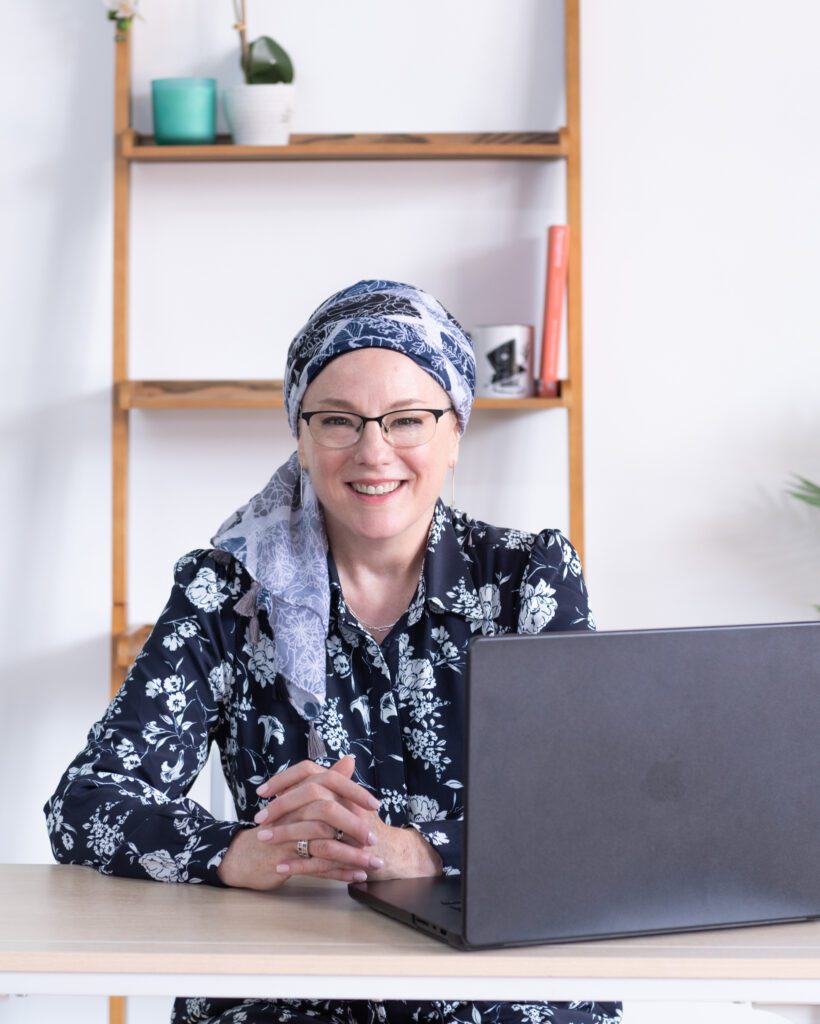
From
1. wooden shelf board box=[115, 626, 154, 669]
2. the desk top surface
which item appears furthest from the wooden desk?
wooden shelf board box=[115, 626, 154, 669]

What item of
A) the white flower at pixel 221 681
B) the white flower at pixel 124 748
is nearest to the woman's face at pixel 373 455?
the white flower at pixel 221 681

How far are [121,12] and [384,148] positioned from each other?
576 millimetres

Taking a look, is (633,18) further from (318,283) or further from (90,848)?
(90,848)

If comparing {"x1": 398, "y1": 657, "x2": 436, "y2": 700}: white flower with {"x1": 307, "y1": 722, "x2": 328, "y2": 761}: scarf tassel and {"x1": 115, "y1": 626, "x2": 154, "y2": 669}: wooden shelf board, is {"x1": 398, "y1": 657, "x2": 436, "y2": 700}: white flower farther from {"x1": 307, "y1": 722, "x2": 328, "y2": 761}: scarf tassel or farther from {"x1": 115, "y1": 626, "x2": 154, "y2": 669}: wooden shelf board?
{"x1": 115, "y1": 626, "x2": 154, "y2": 669}: wooden shelf board

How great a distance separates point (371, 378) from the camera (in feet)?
5.19

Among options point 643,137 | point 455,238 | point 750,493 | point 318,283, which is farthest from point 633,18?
point 750,493

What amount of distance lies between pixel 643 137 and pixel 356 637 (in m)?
1.52

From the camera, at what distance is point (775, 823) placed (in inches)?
39.2

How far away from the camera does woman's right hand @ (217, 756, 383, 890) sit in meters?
1.18

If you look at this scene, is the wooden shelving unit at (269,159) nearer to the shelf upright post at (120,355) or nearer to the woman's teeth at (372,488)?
the shelf upright post at (120,355)

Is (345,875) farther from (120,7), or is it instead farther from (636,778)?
(120,7)

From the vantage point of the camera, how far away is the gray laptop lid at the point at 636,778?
3.07 feet

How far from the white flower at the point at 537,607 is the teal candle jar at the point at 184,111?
1.40m

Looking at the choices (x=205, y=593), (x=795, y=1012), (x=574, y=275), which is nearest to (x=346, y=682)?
(x=205, y=593)
